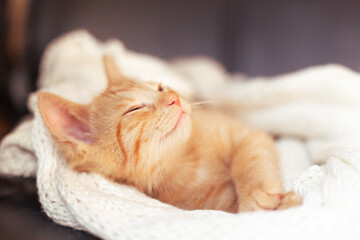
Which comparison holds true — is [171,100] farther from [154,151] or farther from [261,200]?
[261,200]

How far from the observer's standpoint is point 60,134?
965mm

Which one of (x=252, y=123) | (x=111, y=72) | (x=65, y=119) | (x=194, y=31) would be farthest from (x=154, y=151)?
(x=194, y=31)

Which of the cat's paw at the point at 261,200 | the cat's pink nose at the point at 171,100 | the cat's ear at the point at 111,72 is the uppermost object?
the cat's ear at the point at 111,72

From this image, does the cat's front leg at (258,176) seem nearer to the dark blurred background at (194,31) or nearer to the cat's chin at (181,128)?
the cat's chin at (181,128)

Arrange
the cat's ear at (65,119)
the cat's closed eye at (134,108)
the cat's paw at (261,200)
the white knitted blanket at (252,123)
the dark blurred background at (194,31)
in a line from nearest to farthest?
the white knitted blanket at (252,123)
the cat's paw at (261,200)
the cat's ear at (65,119)
the cat's closed eye at (134,108)
the dark blurred background at (194,31)

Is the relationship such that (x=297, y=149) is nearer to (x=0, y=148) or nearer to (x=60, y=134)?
(x=60, y=134)

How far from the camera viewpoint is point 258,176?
97cm

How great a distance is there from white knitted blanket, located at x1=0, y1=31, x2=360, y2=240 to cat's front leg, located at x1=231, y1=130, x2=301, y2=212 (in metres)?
0.05

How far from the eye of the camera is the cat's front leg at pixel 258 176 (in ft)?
2.81

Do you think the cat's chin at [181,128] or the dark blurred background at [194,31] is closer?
the cat's chin at [181,128]

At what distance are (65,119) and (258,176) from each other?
2.23 ft

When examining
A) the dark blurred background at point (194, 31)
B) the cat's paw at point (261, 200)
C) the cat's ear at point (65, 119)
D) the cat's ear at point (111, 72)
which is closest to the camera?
the cat's paw at point (261, 200)

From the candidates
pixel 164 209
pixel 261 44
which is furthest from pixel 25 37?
pixel 261 44

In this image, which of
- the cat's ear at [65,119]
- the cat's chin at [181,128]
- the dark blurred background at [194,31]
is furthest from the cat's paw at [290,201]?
the dark blurred background at [194,31]
